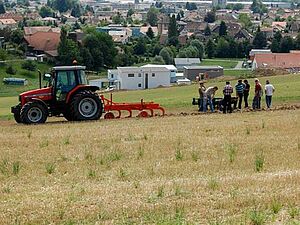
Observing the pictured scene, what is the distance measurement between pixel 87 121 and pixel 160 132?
16.9 feet

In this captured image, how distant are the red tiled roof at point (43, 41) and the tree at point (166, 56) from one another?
15.8 m

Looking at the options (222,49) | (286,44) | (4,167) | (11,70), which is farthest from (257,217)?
(222,49)

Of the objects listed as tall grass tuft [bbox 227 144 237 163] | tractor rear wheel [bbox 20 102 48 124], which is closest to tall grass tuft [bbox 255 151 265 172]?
tall grass tuft [bbox 227 144 237 163]

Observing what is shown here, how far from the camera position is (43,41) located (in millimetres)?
116188

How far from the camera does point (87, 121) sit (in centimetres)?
2581

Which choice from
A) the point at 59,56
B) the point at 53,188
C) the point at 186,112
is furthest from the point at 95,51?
the point at 53,188

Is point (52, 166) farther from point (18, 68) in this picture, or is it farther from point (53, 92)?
point (18, 68)

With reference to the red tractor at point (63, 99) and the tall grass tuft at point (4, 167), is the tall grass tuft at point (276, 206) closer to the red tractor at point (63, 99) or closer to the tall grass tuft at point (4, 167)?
the tall grass tuft at point (4, 167)

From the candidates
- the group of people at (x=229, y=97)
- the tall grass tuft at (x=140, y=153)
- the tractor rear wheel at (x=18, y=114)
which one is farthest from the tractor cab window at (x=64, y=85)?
the tall grass tuft at (x=140, y=153)

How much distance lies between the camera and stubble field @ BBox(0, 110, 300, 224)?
34.6ft

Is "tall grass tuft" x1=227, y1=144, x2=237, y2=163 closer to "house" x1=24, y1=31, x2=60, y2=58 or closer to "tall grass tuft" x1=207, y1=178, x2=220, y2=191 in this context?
"tall grass tuft" x1=207, y1=178, x2=220, y2=191

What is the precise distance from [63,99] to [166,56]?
88.7 meters

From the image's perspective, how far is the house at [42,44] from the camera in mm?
111625

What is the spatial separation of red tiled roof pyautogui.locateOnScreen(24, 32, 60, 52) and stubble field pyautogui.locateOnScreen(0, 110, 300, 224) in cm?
9109
